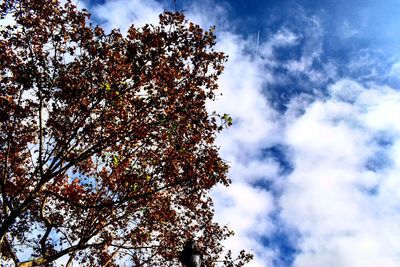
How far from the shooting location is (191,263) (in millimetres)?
4621

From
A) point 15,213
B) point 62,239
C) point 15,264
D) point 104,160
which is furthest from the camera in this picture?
point 62,239

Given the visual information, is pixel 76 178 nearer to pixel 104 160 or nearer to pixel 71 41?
pixel 104 160

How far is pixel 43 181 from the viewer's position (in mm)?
10141

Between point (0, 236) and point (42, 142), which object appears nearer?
point (0, 236)

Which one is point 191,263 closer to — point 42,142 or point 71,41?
point 42,142

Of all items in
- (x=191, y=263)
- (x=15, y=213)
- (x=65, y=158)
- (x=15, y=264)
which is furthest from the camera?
(x=65, y=158)

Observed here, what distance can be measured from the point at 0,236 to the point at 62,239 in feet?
15.9

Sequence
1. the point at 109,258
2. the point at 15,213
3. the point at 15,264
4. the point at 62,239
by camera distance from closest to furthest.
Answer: the point at 15,213
the point at 15,264
the point at 62,239
the point at 109,258

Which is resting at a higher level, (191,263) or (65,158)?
(65,158)

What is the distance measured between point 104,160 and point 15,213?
397 cm

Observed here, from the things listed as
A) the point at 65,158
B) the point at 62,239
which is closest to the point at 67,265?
the point at 62,239

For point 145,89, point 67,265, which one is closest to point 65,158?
point 145,89

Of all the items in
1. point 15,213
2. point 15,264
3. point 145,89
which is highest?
point 145,89

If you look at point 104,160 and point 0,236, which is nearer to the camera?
point 0,236
